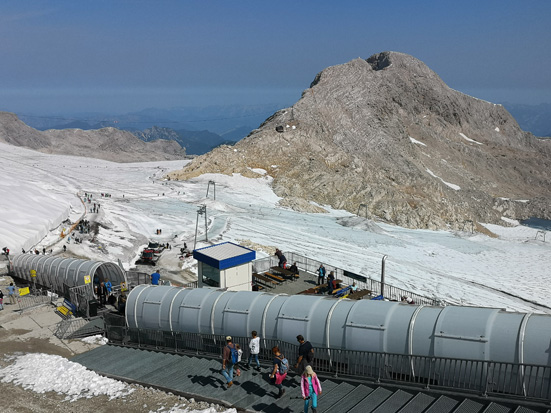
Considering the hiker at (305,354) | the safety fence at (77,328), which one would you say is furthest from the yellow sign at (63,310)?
the hiker at (305,354)

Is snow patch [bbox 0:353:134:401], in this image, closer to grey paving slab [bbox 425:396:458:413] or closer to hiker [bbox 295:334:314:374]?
hiker [bbox 295:334:314:374]

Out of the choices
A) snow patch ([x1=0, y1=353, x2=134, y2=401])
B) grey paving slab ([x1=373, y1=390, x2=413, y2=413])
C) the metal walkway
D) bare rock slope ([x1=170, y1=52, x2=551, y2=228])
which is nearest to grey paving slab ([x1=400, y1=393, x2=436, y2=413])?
the metal walkway

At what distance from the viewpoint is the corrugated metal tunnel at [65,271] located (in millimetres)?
21402

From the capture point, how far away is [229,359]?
1167 cm

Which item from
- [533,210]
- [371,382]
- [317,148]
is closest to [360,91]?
[317,148]

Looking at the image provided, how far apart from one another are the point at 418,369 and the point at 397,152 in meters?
85.6

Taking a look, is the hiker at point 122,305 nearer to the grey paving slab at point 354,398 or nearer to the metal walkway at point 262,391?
the metal walkway at point 262,391

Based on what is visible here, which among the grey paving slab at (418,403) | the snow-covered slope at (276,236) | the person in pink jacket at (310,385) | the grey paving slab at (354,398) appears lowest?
the snow-covered slope at (276,236)

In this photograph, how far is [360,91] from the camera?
339 feet

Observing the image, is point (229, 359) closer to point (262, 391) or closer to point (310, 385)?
point (262, 391)

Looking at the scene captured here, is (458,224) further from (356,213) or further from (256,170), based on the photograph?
(256,170)

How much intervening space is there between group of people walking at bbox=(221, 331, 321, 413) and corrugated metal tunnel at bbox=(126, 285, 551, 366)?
53.5 inches

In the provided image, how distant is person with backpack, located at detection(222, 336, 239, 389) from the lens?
38.0 ft

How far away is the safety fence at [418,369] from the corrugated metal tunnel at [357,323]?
252mm
